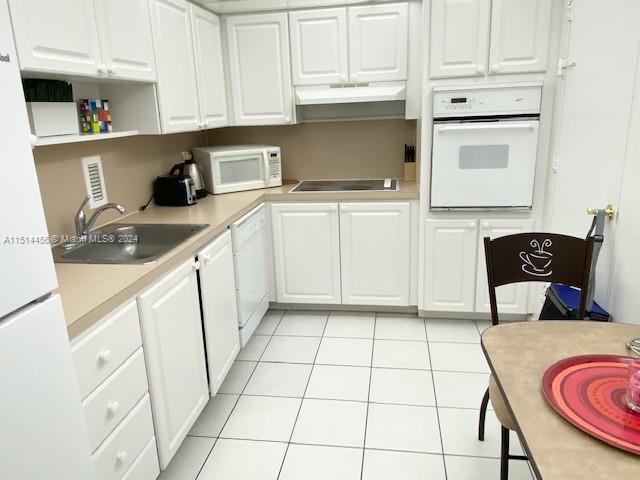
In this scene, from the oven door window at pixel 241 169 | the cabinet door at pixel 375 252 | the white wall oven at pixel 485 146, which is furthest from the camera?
the oven door window at pixel 241 169

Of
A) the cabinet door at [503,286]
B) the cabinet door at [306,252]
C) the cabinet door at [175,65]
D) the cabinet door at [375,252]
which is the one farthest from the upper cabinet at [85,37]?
the cabinet door at [503,286]

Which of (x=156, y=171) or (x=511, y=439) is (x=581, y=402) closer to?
(x=511, y=439)

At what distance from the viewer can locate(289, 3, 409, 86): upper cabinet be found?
298 cm

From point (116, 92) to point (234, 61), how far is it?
1060 millimetres

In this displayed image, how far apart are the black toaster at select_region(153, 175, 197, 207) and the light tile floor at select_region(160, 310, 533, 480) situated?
101 cm

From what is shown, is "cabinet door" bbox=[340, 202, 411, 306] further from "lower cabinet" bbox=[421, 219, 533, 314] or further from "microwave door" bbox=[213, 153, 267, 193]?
"microwave door" bbox=[213, 153, 267, 193]

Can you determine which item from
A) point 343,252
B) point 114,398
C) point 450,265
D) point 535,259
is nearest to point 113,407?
point 114,398

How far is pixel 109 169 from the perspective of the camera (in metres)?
2.48

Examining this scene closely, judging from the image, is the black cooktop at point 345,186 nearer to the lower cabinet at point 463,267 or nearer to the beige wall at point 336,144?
the beige wall at point 336,144

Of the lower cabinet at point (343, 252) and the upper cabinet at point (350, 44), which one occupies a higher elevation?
the upper cabinet at point (350, 44)

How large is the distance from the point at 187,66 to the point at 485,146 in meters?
1.82

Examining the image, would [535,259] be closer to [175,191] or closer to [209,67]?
[175,191]

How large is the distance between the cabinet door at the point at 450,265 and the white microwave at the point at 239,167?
119cm

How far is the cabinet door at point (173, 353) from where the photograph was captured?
5.53 ft
